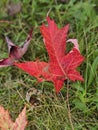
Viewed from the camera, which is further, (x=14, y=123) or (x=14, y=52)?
(x=14, y=52)

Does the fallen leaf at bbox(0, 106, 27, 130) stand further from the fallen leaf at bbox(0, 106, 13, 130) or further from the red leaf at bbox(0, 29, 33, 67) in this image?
the red leaf at bbox(0, 29, 33, 67)

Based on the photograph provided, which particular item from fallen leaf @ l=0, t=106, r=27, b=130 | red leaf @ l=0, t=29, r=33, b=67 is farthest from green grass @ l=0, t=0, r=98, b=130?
fallen leaf @ l=0, t=106, r=27, b=130

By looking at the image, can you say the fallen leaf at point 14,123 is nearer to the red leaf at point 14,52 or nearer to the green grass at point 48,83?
the green grass at point 48,83

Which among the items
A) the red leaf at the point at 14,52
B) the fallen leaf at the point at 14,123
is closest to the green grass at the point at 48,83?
the red leaf at the point at 14,52

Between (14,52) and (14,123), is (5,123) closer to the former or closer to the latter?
(14,123)

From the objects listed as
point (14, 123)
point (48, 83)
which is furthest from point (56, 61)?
point (14, 123)

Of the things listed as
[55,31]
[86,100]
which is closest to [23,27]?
[55,31]
